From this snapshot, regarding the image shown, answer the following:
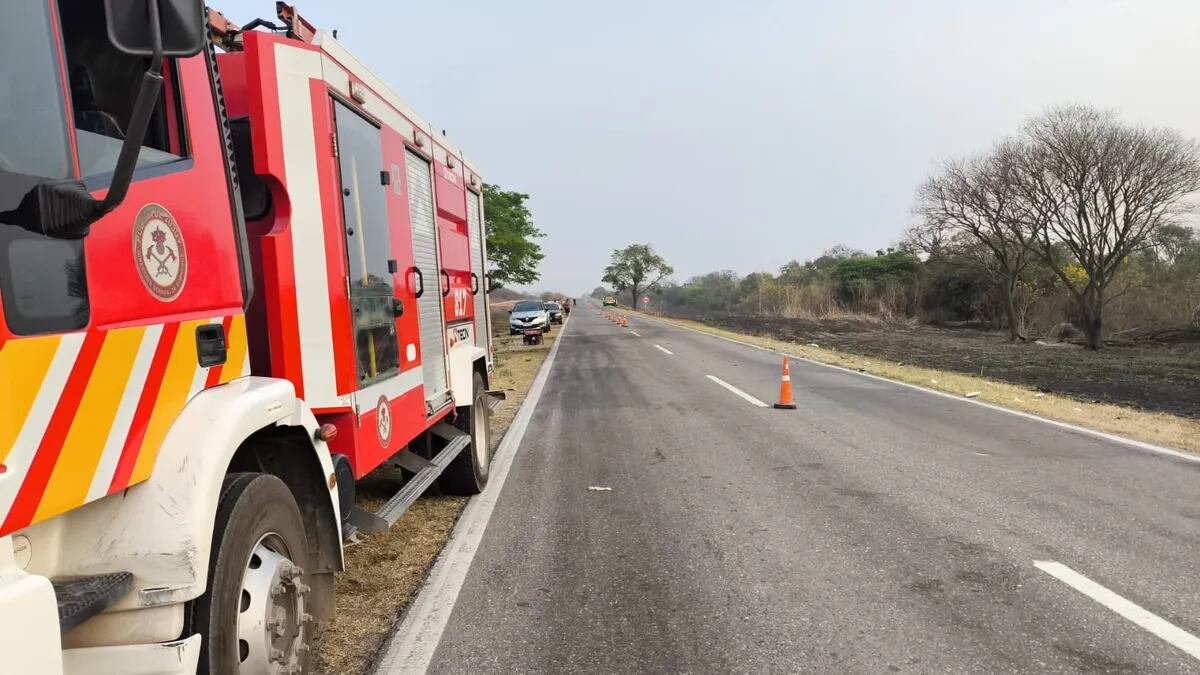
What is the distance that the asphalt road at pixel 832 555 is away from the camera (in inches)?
142

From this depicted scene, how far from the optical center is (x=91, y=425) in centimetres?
191

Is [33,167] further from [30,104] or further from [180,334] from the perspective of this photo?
[180,334]

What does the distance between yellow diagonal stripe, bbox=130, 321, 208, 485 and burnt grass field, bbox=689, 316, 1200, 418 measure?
1449 cm

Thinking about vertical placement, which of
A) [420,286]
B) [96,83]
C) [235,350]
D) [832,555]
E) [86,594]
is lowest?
[832,555]

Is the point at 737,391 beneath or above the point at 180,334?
beneath

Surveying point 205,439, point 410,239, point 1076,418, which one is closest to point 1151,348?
point 1076,418

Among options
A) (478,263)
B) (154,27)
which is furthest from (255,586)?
(478,263)

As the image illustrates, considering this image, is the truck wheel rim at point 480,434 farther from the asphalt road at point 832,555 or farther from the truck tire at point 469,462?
the asphalt road at point 832,555

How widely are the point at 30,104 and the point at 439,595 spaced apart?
333 cm

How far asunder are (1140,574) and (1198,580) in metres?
0.29

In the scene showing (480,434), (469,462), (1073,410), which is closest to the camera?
(469,462)

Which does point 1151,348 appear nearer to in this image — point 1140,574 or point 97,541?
point 1140,574

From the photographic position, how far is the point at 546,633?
384 centimetres

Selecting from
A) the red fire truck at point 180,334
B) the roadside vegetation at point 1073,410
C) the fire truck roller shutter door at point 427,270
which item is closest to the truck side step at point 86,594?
the red fire truck at point 180,334
